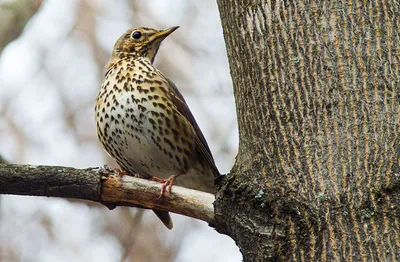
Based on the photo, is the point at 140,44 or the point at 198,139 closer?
the point at 198,139

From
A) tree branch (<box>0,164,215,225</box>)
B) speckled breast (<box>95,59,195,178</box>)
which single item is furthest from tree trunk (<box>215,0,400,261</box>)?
speckled breast (<box>95,59,195,178</box>)

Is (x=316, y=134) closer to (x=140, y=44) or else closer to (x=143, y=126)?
(x=143, y=126)

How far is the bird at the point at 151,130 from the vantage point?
5602mm

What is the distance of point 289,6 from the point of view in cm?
322

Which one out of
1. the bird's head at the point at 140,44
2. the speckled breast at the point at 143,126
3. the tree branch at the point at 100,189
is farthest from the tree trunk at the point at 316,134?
the bird's head at the point at 140,44

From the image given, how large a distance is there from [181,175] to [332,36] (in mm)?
3004

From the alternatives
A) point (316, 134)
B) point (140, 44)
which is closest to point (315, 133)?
point (316, 134)

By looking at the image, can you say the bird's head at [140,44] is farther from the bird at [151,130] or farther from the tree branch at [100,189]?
the tree branch at [100,189]

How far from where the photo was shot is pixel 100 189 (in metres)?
3.79

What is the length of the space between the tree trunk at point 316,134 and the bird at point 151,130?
7.71 ft

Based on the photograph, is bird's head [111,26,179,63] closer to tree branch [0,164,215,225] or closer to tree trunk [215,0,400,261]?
tree branch [0,164,215,225]

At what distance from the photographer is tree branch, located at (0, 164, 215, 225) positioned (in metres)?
3.59

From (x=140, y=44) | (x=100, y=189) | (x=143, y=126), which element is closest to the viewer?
(x=100, y=189)

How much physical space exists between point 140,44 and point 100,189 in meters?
3.34
